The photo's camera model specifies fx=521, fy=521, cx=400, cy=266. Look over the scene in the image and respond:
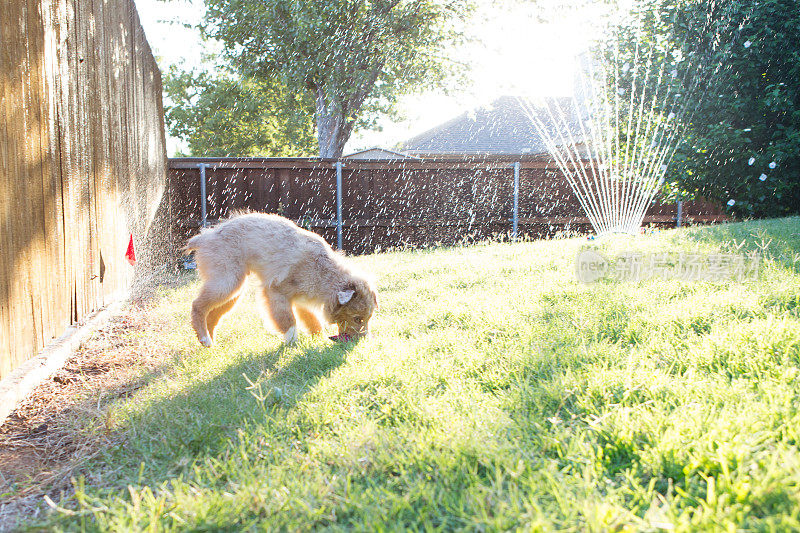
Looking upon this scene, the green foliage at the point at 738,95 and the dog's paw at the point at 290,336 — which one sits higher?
the green foliage at the point at 738,95

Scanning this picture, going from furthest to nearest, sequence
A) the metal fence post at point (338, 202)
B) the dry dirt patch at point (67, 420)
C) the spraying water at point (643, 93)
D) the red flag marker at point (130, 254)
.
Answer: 1. the metal fence post at point (338, 202)
2. the spraying water at point (643, 93)
3. the red flag marker at point (130, 254)
4. the dry dirt patch at point (67, 420)

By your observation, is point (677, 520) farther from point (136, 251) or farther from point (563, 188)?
point (563, 188)

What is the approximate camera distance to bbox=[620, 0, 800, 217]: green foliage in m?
8.00

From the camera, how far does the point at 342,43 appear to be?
15.0 m

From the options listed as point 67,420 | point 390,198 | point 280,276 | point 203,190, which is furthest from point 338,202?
point 67,420

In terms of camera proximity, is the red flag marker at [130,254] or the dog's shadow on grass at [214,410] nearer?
the dog's shadow on grass at [214,410]

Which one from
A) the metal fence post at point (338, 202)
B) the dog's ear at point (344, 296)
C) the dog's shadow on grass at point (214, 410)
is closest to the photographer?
the dog's shadow on grass at point (214, 410)

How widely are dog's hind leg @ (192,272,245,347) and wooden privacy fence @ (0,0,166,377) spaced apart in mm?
886

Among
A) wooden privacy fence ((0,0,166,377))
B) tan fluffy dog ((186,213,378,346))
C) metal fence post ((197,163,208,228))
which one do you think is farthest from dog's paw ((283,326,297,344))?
metal fence post ((197,163,208,228))

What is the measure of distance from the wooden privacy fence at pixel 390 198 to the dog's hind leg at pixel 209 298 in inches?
263

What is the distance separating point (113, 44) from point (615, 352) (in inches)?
209

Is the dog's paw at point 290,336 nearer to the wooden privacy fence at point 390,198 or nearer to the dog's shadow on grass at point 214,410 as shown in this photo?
the dog's shadow on grass at point 214,410

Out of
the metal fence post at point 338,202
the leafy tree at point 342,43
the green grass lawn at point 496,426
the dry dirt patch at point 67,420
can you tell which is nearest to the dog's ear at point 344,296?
the green grass lawn at point 496,426

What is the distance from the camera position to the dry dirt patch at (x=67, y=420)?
6.94ft
